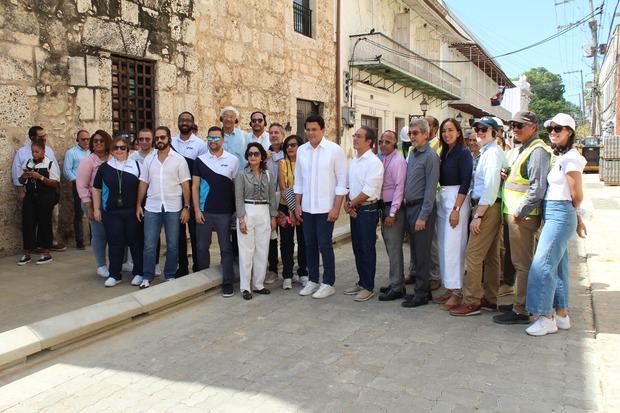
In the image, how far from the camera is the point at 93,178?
5.68m

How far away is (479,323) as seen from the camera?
4.48 metres

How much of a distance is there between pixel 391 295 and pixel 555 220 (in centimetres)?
176

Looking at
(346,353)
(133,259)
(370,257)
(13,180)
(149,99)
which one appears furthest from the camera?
(149,99)

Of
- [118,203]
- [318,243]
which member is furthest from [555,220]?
[118,203]

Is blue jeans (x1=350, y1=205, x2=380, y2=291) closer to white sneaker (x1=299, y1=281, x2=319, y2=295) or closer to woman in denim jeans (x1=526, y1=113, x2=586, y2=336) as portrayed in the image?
white sneaker (x1=299, y1=281, x2=319, y2=295)

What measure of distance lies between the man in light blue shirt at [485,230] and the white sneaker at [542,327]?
601 millimetres

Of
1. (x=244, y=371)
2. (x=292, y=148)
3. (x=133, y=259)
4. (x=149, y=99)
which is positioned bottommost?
(x=244, y=371)

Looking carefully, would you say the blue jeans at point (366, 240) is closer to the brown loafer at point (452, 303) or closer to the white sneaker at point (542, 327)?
the brown loafer at point (452, 303)

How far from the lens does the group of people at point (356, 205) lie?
4.17m

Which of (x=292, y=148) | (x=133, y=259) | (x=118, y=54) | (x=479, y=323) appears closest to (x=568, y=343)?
(x=479, y=323)

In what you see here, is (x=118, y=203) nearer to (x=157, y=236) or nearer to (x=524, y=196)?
(x=157, y=236)

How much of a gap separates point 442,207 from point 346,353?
1.77 metres

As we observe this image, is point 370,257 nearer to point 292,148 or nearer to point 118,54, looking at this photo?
point 292,148

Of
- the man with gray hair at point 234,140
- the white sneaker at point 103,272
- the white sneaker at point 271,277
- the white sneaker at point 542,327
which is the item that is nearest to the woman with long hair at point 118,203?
the white sneaker at point 103,272
